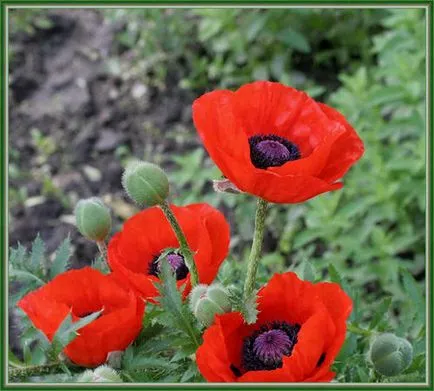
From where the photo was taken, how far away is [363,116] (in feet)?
8.54

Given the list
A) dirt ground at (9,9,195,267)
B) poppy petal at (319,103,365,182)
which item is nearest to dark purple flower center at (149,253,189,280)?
poppy petal at (319,103,365,182)

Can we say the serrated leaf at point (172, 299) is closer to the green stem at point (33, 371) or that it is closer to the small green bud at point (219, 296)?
the small green bud at point (219, 296)

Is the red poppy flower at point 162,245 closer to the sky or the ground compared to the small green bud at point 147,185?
closer to the ground

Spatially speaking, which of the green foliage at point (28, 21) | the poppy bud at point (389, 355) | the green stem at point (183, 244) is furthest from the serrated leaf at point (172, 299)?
the green foliage at point (28, 21)

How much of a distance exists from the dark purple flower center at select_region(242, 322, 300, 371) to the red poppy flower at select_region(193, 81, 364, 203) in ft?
0.54

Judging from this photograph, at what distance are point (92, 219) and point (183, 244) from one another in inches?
7.0

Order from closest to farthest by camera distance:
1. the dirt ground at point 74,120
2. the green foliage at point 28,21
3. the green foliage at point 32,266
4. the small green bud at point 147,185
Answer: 1. the small green bud at point 147,185
2. the green foliage at point 32,266
3. the dirt ground at point 74,120
4. the green foliage at point 28,21

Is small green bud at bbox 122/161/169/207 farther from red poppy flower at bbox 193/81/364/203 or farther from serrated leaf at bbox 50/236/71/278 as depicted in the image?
serrated leaf at bbox 50/236/71/278

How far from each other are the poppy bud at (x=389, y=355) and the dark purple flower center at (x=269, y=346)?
17cm

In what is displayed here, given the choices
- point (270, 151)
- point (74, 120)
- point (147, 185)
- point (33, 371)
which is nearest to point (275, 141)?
point (270, 151)

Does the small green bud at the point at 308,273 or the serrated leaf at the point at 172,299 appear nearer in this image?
the serrated leaf at the point at 172,299

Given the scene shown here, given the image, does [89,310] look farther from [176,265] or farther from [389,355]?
[389,355]

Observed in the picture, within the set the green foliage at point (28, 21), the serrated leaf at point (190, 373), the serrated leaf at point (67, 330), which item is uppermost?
the green foliage at point (28, 21)

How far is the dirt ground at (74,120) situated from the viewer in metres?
2.88
